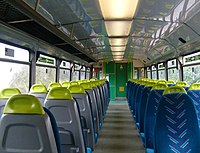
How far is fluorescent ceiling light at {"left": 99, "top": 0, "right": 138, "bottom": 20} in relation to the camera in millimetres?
4187

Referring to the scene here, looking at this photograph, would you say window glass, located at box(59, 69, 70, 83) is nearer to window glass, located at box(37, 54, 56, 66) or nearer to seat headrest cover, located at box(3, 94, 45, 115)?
window glass, located at box(37, 54, 56, 66)

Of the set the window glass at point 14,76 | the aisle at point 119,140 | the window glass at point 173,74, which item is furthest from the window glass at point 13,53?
the window glass at point 173,74

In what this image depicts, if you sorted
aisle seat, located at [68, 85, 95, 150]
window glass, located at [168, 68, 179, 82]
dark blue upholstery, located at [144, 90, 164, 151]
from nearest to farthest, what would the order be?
1. dark blue upholstery, located at [144, 90, 164, 151]
2. aisle seat, located at [68, 85, 95, 150]
3. window glass, located at [168, 68, 179, 82]

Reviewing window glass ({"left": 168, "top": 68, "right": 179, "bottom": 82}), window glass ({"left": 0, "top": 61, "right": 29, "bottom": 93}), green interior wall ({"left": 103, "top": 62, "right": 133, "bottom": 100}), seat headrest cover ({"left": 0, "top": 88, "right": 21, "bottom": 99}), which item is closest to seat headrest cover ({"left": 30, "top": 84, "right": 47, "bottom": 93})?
window glass ({"left": 0, "top": 61, "right": 29, "bottom": 93})

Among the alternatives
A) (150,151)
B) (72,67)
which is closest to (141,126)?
(150,151)

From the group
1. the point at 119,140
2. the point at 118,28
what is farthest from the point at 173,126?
the point at 118,28

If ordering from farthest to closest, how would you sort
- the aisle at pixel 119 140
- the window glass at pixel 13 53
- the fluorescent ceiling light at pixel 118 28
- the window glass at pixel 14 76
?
the fluorescent ceiling light at pixel 118 28 < the aisle at pixel 119 140 < the window glass at pixel 14 76 < the window glass at pixel 13 53

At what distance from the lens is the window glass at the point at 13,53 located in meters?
3.90

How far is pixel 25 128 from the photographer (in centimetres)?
148

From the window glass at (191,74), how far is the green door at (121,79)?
1077cm

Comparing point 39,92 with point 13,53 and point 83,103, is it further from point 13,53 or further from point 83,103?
point 83,103

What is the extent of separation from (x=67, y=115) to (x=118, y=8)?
282 cm

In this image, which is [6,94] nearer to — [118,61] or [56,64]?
[56,64]

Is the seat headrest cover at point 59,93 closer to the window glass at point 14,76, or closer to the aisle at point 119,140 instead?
the window glass at point 14,76
